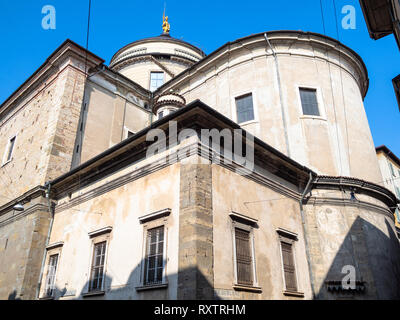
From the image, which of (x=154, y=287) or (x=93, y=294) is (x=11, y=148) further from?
(x=154, y=287)

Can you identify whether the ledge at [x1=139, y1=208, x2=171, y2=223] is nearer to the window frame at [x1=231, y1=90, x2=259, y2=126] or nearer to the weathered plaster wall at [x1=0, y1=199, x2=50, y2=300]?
the weathered plaster wall at [x1=0, y1=199, x2=50, y2=300]

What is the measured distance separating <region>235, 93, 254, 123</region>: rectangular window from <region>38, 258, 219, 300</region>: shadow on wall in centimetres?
857

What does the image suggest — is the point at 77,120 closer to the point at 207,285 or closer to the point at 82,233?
the point at 82,233

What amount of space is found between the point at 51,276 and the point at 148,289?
16.7 feet

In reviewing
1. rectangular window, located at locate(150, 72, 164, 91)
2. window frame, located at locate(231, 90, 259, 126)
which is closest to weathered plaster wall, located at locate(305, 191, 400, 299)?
window frame, located at locate(231, 90, 259, 126)

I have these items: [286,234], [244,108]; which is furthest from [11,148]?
[286,234]

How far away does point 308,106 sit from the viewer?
47.8ft

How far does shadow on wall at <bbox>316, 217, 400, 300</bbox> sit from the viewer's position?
10.9m

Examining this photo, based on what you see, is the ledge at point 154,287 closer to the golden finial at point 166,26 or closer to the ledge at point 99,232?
the ledge at point 99,232

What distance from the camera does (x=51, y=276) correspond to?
11.2m

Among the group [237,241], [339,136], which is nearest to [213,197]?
[237,241]

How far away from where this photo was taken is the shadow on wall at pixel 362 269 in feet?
35.6

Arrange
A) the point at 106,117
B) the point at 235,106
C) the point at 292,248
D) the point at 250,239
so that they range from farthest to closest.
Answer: the point at 106,117 → the point at 235,106 → the point at 292,248 → the point at 250,239

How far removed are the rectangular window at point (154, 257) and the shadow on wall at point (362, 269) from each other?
5605 millimetres
